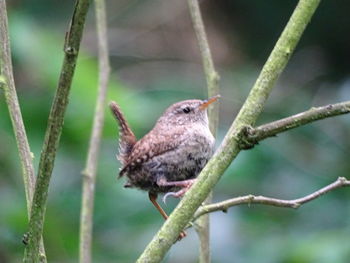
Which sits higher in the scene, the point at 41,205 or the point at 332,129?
the point at 332,129

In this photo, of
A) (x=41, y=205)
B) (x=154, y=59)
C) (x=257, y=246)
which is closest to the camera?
(x=41, y=205)

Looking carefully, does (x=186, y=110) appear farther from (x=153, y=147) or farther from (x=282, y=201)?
(x=282, y=201)

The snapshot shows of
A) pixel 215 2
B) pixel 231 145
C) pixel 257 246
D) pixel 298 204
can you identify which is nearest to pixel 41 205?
pixel 231 145

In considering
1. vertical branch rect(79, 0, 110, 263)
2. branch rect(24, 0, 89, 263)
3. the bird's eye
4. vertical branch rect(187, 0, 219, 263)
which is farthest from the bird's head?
branch rect(24, 0, 89, 263)

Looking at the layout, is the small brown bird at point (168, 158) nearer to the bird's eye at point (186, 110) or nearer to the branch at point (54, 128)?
the bird's eye at point (186, 110)

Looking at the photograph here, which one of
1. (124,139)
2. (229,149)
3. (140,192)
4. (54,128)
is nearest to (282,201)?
(229,149)

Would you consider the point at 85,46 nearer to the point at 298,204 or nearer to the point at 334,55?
the point at 334,55

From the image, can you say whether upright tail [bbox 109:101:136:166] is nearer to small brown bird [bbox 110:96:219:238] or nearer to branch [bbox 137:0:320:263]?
small brown bird [bbox 110:96:219:238]
